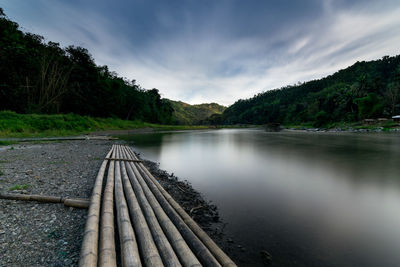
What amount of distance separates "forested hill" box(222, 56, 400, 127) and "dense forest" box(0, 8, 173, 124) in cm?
8062

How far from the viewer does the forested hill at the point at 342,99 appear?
51625 millimetres

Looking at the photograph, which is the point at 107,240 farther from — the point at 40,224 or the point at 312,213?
the point at 312,213

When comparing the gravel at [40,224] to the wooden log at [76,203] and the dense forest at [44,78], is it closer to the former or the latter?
the wooden log at [76,203]

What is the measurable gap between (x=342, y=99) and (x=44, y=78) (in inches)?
3824

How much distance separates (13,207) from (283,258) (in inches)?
221

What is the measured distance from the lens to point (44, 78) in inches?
1184

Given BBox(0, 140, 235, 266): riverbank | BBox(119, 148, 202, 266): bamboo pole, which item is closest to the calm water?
BBox(0, 140, 235, 266): riverbank

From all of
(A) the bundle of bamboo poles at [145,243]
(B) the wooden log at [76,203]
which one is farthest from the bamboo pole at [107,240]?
(B) the wooden log at [76,203]

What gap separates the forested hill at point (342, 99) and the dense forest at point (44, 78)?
3174 inches

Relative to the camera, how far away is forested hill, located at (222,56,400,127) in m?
51.6

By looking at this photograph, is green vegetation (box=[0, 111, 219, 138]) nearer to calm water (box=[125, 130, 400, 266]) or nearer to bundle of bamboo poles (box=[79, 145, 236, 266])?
bundle of bamboo poles (box=[79, 145, 236, 266])

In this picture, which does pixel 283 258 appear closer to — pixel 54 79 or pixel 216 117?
pixel 54 79

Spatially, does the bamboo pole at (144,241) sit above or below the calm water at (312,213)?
above

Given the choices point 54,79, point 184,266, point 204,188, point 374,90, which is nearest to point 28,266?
point 184,266
